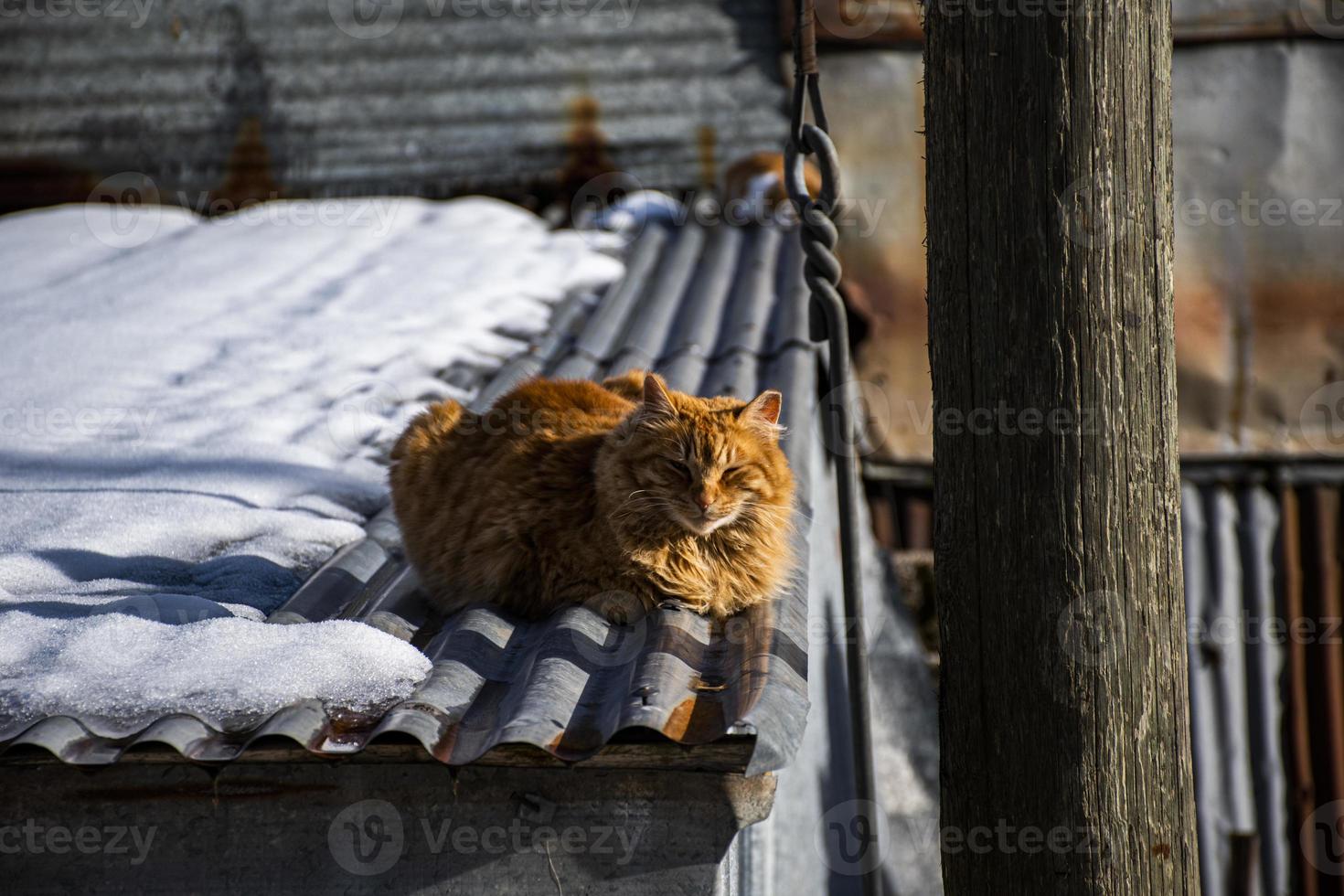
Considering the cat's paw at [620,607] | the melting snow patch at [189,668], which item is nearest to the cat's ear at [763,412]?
the cat's paw at [620,607]

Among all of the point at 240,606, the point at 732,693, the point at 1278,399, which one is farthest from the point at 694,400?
the point at 1278,399

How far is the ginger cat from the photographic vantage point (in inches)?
98.0

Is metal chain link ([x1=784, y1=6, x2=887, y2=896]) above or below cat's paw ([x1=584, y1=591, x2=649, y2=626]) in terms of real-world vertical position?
above

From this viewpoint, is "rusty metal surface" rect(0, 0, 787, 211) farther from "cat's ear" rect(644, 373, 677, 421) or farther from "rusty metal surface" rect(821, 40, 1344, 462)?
"cat's ear" rect(644, 373, 677, 421)

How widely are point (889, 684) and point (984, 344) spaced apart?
400 centimetres

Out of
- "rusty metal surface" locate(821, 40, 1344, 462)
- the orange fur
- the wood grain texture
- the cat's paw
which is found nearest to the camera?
the wood grain texture

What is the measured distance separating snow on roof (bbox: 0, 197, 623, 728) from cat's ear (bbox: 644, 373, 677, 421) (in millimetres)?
749

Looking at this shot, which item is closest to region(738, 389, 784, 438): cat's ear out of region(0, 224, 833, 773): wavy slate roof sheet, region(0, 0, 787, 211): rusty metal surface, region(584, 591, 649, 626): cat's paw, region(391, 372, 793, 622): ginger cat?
region(391, 372, 793, 622): ginger cat

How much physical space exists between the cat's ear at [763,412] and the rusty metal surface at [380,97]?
175 inches

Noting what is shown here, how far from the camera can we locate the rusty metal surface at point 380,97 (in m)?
6.74

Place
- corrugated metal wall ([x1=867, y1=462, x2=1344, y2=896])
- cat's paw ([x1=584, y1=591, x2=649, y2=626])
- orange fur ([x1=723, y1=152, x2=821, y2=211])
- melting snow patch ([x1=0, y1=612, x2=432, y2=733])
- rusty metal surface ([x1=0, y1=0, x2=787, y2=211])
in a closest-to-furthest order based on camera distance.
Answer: melting snow patch ([x1=0, y1=612, x2=432, y2=733]) < cat's paw ([x1=584, y1=591, x2=649, y2=626]) < corrugated metal wall ([x1=867, y1=462, x2=1344, y2=896]) < orange fur ([x1=723, y1=152, x2=821, y2=211]) < rusty metal surface ([x1=0, y1=0, x2=787, y2=211])

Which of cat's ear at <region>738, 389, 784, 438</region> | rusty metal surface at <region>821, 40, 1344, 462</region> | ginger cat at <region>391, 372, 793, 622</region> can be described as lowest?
ginger cat at <region>391, 372, 793, 622</region>

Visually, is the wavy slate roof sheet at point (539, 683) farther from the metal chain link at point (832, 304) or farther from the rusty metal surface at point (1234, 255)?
the rusty metal surface at point (1234, 255)

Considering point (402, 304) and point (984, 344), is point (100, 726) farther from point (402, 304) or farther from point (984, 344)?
point (402, 304)
